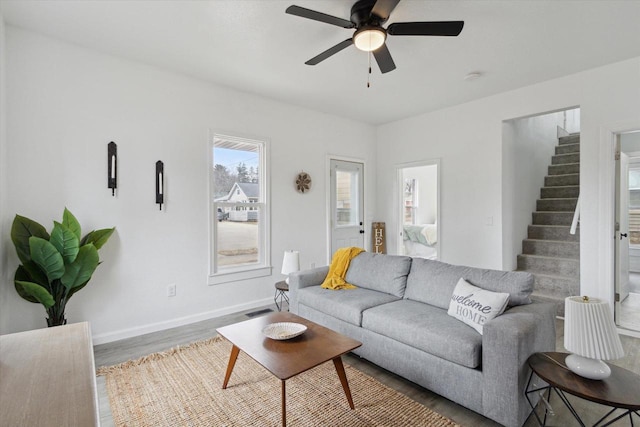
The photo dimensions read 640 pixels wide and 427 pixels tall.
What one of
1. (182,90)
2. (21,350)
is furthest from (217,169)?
(21,350)

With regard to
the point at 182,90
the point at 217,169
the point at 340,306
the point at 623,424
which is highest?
the point at 182,90

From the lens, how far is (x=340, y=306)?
2.79 meters

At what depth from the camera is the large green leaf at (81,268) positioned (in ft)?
8.29

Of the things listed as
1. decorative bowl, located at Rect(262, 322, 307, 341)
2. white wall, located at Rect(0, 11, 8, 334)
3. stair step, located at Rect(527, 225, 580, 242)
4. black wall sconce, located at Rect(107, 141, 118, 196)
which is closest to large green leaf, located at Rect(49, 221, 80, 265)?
white wall, located at Rect(0, 11, 8, 334)

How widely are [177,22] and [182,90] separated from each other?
1.08 meters

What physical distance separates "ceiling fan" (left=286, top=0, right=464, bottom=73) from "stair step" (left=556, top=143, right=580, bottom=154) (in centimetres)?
489

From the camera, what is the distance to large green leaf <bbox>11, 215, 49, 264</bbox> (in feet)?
8.14

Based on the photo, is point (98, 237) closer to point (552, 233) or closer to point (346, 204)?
→ point (346, 204)

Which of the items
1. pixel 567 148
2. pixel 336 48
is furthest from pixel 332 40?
pixel 567 148

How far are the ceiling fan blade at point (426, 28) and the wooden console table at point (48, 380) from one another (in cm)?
249

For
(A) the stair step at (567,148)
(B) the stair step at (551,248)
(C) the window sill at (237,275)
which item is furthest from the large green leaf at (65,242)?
(A) the stair step at (567,148)

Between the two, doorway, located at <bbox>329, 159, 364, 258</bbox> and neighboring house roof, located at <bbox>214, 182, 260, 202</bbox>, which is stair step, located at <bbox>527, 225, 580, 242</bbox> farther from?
neighboring house roof, located at <bbox>214, 182, 260, 202</bbox>

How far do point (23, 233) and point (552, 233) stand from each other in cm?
623

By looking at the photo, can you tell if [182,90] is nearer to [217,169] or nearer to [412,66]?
[217,169]
